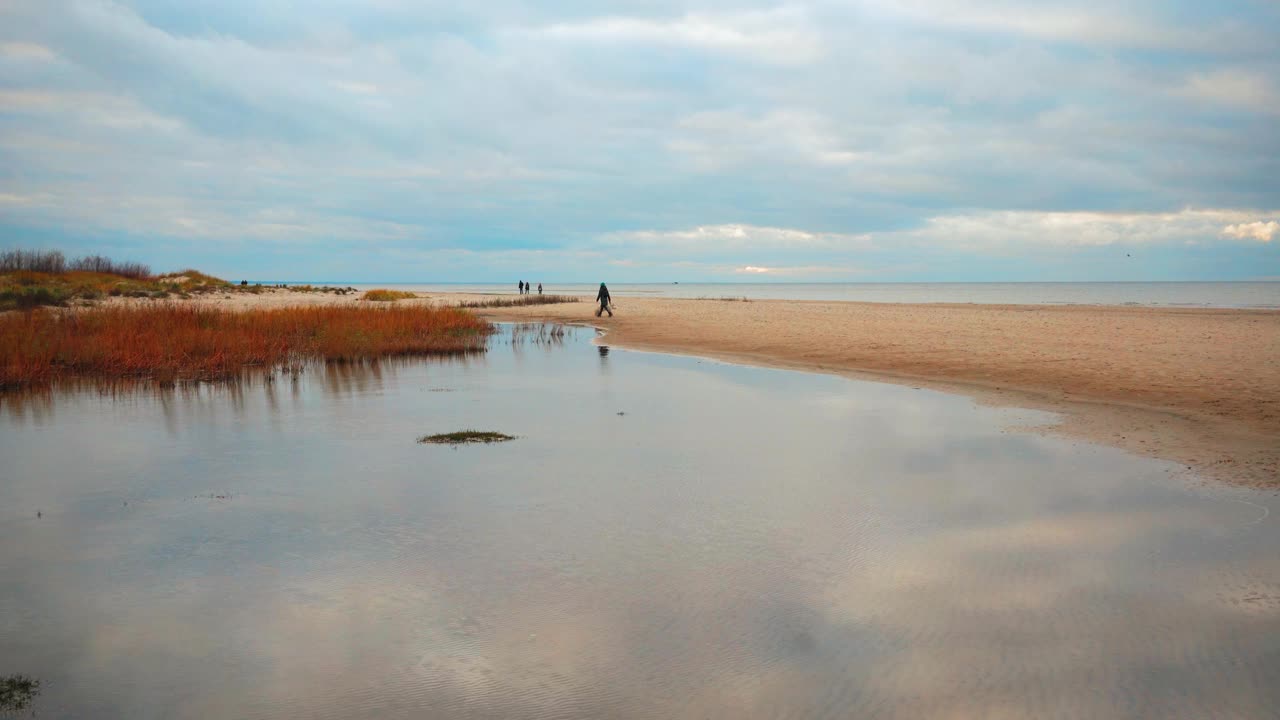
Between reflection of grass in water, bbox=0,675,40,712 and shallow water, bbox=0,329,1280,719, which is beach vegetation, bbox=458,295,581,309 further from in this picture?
reflection of grass in water, bbox=0,675,40,712

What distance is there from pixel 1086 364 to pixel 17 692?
2096 cm

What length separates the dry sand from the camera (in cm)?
1206

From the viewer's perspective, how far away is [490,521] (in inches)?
331

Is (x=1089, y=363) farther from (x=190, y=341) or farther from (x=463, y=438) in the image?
(x=190, y=341)

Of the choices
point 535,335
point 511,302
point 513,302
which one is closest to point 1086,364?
point 535,335

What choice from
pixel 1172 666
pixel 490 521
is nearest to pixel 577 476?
pixel 490 521

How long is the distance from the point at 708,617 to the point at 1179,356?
20.1 metres

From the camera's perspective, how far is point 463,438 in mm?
12680

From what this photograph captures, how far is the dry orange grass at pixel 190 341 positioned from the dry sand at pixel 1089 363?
27.2 ft

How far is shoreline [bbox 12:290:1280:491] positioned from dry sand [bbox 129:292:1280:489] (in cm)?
3

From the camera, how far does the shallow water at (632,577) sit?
4988 millimetres

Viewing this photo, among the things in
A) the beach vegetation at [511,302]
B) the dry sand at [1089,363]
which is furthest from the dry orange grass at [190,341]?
the beach vegetation at [511,302]

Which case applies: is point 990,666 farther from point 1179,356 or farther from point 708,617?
point 1179,356

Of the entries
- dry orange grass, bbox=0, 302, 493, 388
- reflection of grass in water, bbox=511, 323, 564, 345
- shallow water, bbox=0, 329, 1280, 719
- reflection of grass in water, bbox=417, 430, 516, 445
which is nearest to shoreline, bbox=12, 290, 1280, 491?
shallow water, bbox=0, 329, 1280, 719
